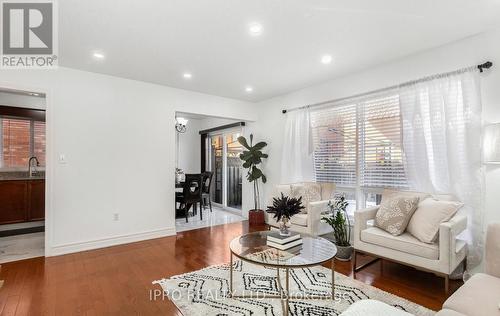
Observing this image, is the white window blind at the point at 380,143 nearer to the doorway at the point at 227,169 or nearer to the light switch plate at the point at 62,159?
the doorway at the point at 227,169

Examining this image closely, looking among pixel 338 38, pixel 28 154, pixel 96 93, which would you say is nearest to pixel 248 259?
pixel 338 38

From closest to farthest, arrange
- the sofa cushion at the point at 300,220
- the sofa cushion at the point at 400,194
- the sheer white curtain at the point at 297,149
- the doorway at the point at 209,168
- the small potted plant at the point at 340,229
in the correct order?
the sofa cushion at the point at 400,194, the small potted plant at the point at 340,229, the sofa cushion at the point at 300,220, the sheer white curtain at the point at 297,149, the doorway at the point at 209,168

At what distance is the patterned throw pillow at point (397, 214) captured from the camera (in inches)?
105

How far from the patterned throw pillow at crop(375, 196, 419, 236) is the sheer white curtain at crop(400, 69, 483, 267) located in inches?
18.0

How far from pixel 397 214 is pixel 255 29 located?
2460 millimetres

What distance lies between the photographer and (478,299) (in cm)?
144

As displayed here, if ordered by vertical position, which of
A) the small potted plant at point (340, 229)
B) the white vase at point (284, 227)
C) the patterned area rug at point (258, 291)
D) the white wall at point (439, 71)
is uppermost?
the white wall at point (439, 71)

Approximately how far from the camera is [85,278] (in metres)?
2.70

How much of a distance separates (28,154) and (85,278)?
140 inches

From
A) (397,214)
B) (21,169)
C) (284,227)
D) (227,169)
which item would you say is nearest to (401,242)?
(397,214)

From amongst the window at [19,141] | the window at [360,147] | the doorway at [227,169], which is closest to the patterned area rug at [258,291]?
the window at [360,147]

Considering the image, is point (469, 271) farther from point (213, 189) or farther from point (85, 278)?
point (213, 189)

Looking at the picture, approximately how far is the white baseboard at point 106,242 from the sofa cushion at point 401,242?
3.14m

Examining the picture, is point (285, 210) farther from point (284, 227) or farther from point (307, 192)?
point (307, 192)
